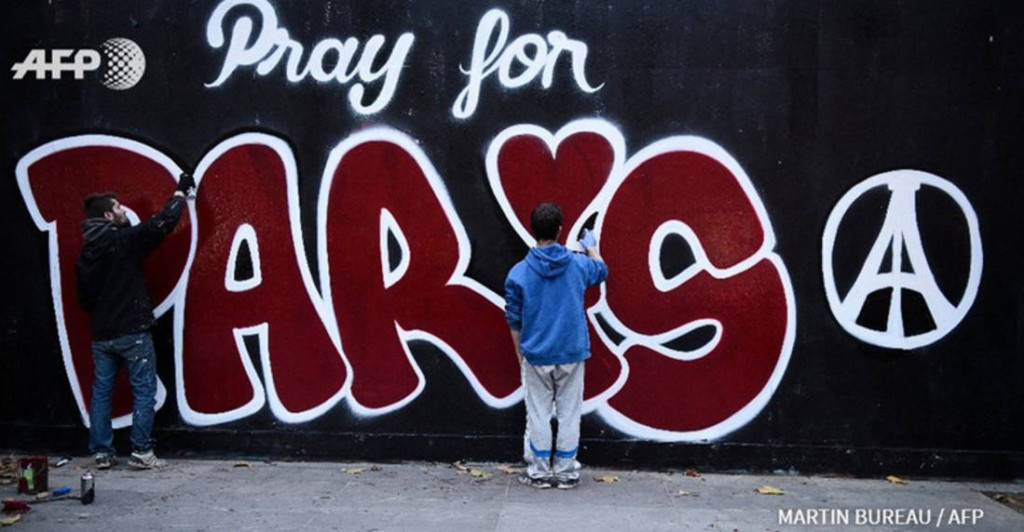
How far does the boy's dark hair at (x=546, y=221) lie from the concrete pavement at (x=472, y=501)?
1.70 m

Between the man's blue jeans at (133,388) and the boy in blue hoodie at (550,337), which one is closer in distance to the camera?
the boy in blue hoodie at (550,337)

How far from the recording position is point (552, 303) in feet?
20.0

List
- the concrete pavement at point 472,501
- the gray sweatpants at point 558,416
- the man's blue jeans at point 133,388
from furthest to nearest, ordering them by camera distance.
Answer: the man's blue jeans at point 133,388, the gray sweatpants at point 558,416, the concrete pavement at point 472,501

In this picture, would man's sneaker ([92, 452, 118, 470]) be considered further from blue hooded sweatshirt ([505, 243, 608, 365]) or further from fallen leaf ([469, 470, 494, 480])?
blue hooded sweatshirt ([505, 243, 608, 365])

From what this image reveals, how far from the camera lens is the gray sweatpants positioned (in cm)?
618

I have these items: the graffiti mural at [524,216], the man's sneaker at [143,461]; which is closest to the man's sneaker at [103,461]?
the man's sneaker at [143,461]

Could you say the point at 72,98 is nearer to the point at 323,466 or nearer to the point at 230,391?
the point at 230,391

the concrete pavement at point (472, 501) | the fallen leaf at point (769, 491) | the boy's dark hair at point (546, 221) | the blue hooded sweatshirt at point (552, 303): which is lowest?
the concrete pavement at point (472, 501)

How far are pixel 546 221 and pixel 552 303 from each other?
543 mm

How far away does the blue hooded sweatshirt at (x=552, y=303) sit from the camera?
6.07 m

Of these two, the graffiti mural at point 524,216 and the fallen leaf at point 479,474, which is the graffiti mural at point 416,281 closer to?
the graffiti mural at point 524,216

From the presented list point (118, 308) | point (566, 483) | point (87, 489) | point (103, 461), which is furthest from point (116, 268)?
point (566, 483)

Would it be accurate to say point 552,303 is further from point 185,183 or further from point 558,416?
point 185,183

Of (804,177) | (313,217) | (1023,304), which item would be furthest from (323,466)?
(1023,304)
